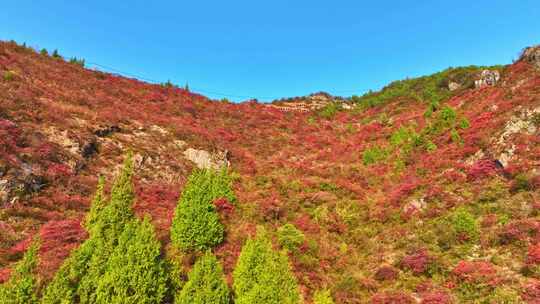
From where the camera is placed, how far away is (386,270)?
13.7 m

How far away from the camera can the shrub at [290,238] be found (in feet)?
47.8

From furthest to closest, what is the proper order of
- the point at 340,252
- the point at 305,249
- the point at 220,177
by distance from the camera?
1. the point at 220,177
2. the point at 340,252
3. the point at 305,249

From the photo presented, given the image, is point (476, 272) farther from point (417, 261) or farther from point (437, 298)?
point (417, 261)

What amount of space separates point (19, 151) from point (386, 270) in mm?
17812

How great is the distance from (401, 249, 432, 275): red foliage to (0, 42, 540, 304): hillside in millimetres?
57

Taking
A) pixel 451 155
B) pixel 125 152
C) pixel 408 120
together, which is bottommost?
pixel 125 152

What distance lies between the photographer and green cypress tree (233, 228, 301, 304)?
9930 millimetres

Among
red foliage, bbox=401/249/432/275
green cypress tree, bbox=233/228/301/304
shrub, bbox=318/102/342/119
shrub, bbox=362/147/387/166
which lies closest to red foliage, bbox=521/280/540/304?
red foliage, bbox=401/249/432/275

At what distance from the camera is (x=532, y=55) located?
32.2m

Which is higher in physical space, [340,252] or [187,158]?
[187,158]

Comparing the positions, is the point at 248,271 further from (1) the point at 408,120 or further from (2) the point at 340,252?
(1) the point at 408,120

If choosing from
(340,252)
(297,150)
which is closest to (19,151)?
(340,252)

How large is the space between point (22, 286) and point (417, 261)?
13.2 m

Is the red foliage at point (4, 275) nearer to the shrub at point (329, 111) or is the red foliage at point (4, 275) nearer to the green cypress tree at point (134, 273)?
the green cypress tree at point (134, 273)
